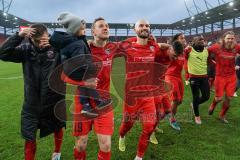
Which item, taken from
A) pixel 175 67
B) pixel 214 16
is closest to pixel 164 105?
pixel 175 67

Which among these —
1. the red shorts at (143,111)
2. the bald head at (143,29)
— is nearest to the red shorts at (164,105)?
the red shorts at (143,111)

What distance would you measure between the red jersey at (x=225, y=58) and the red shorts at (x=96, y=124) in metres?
4.60

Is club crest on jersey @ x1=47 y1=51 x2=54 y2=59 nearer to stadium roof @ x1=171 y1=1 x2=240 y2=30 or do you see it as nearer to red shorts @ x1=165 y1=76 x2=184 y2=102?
red shorts @ x1=165 y1=76 x2=184 y2=102

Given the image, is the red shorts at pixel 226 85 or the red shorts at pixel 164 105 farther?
the red shorts at pixel 226 85

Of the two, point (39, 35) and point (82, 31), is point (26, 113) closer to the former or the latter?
point (39, 35)

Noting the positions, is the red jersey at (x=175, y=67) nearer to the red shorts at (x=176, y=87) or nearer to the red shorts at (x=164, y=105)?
the red shorts at (x=176, y=87)

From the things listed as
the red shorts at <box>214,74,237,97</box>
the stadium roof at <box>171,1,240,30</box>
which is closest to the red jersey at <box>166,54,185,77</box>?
the red shorts at <box>214,74,237,97</box>

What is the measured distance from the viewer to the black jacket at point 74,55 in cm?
382

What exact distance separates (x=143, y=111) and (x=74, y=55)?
2217 mm

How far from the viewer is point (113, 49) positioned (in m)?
5.41

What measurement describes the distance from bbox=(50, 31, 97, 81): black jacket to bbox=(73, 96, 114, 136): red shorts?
2.48 ft

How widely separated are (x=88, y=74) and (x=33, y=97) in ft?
3.82

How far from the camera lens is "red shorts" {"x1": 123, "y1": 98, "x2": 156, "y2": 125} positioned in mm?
5531

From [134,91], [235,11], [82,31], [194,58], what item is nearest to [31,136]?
[82,31]
